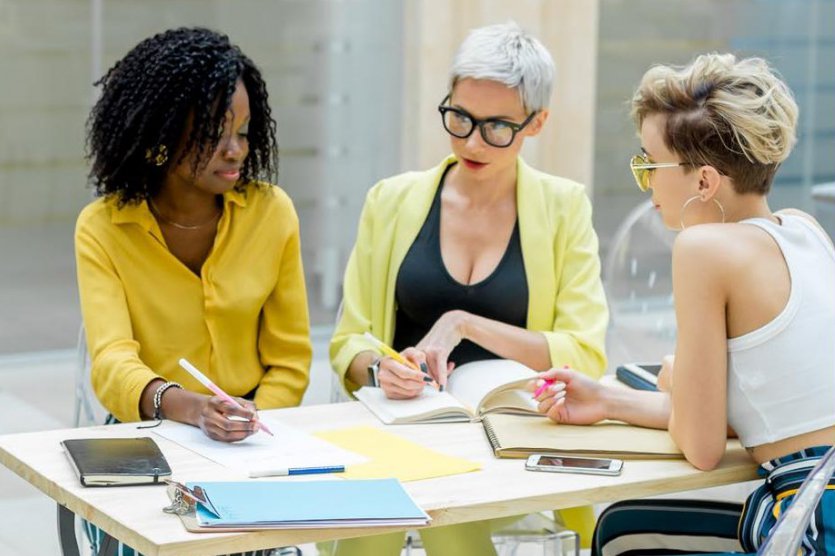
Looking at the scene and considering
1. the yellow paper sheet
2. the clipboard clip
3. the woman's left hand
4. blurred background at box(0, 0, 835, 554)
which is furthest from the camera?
blurred background at box(0, 0, 835, 554)

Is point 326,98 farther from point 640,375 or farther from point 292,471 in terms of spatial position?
point 292,471

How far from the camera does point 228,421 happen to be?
8.60ft

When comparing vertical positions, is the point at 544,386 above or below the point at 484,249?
below

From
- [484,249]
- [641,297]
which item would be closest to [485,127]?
[484,249]

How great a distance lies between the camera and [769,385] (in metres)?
2.52

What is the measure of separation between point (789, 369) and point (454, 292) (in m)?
1.04

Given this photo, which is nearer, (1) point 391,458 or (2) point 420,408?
(1) point 391,458

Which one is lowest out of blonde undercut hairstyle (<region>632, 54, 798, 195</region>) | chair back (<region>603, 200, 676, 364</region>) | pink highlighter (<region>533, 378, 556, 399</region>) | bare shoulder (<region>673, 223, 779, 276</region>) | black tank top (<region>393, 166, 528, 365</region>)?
chair back (<region>603, 200, 676, 364</region>)

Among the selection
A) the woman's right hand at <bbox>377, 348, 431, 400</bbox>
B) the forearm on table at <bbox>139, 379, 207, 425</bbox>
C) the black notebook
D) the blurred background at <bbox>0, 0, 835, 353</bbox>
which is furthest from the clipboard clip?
the blurred background at <bbox>0, 0, 835, 353</bbox>

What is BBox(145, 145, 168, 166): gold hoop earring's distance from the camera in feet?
10.4

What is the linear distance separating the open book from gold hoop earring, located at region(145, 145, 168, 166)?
679 mm

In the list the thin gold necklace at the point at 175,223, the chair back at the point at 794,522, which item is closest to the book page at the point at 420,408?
the thin gold necklace at the point at 175,223

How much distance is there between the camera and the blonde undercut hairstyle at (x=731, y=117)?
2596 mm

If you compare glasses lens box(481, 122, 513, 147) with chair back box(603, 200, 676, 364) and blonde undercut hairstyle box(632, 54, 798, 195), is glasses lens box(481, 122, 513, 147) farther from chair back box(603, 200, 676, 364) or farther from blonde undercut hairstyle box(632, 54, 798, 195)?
chair back box(603, 200, 676, 364)
